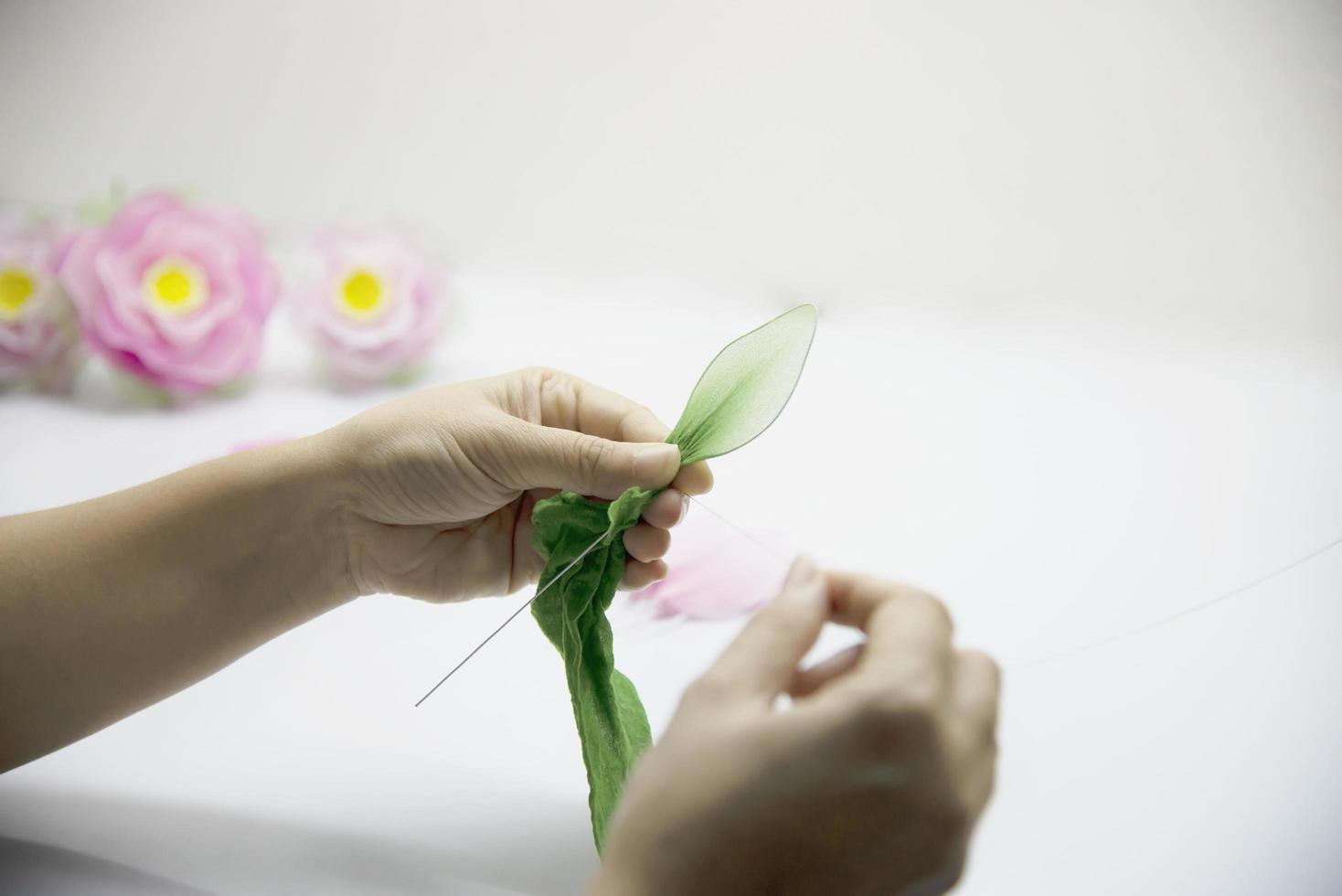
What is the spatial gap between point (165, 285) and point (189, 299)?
37 millimetres

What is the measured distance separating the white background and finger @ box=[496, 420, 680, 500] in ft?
0.85

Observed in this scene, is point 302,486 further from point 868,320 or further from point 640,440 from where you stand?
point 868,320

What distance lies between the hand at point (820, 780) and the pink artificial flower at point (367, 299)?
1.28 meters

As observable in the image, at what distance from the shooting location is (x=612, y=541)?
884 millimetres

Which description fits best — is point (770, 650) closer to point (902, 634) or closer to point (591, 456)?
point (902, 634)

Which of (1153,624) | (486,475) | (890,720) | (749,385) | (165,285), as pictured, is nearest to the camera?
(890,720)

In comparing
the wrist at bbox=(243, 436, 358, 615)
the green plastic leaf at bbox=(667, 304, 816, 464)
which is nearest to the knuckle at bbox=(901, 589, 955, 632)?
the green plastic leaf at bbox=(667, 304, 816, 464)

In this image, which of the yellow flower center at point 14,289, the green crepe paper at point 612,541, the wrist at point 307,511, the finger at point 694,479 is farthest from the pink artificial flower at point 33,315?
the finger at point 694,479

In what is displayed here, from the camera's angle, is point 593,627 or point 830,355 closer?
point 593,627

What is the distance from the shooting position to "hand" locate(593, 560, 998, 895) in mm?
548

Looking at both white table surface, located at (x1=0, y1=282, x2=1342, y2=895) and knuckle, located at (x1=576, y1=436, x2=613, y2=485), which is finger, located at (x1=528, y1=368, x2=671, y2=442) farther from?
white table surface, located at (x1=0, y1=282, x2=1342, y2=895)

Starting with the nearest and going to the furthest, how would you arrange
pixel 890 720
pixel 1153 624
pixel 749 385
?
pixel 890 720
pixel 749 385
pixel 1153 624

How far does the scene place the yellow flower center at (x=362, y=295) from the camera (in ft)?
5.68

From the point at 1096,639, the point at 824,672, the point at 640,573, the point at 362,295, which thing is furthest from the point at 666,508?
the point at 362,295
